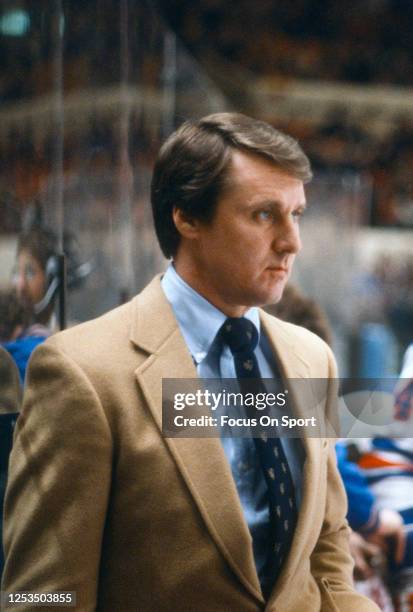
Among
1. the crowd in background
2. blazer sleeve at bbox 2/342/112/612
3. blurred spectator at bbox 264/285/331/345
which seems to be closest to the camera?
blazer sleeve at bbox 2/342/112/612

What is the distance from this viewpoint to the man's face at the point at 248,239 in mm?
927

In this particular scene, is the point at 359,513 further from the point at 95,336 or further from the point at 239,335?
the point at 95,336

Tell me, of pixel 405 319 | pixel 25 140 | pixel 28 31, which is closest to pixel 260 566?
pixel 25 140

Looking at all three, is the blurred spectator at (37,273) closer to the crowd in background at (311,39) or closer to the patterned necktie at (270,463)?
the patterned necktie at (270,463)

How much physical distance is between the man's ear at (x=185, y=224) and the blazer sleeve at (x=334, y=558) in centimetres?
31

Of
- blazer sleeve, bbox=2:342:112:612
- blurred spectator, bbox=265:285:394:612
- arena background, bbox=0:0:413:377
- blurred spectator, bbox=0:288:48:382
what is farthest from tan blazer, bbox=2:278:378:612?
blurred spectator, bbox=265:285:394:612

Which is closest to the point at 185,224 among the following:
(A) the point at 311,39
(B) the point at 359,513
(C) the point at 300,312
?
(C) the point at 300,312

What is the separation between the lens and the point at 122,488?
2.85 feet

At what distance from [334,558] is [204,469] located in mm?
296

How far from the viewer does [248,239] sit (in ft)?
3.10

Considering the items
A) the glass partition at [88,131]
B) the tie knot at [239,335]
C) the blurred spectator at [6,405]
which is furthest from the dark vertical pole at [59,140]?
the tie knot at [239,335]

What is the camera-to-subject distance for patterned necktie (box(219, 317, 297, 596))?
0.94 meters

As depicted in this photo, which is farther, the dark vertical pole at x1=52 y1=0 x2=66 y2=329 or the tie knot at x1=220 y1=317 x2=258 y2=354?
the dark vertical pole at x1=52 y1=0 x2=66 y2=329

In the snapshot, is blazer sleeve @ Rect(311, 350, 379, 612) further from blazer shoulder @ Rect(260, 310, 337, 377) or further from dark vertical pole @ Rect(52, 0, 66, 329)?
dark vertical pole @ Rect(52, 0, 66, 329)
